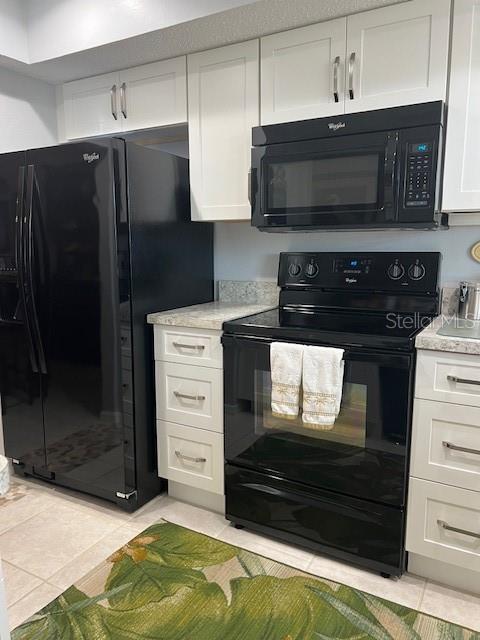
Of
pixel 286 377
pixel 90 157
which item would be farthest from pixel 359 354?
pixel 90 157

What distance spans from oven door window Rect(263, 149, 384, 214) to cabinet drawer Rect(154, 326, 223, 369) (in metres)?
0.64

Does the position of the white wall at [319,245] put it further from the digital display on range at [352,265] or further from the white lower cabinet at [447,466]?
the white lower cabinet at [447,466]

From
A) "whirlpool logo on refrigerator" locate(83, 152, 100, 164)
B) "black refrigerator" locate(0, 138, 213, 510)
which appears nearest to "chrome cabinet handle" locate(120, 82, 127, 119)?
"black refrigerator" locate(0, 138, 213, 510)

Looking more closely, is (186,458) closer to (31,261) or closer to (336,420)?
(336,420)

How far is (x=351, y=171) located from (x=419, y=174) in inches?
10.7

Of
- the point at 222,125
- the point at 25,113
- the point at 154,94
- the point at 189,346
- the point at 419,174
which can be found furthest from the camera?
the point at 25,113

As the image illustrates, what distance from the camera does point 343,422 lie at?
1.77 metres

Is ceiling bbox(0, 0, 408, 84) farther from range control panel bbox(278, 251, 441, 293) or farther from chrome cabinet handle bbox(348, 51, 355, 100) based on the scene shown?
range control panel bbox(278, 251, 441, 293)

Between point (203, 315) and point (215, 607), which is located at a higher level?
point (203, 315)

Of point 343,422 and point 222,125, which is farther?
point 222,125

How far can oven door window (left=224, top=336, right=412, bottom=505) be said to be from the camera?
1665 millimetres

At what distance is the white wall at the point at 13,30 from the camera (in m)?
2.20

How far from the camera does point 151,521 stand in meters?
2.17

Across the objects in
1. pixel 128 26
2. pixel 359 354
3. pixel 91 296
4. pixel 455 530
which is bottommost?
pixel 455 530
